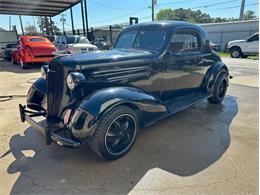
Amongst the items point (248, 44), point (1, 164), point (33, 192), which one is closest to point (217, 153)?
point (33, 192)

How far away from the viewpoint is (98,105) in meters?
2.50

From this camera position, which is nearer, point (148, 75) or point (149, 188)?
point (149, 188)

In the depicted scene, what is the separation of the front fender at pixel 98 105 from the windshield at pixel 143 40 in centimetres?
115

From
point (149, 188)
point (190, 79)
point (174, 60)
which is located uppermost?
point (174, 60)

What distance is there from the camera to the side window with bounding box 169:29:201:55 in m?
3.71

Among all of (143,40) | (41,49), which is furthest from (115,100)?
(41,49)

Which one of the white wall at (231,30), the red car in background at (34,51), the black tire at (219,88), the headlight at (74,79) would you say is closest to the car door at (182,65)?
the black tire at (219,88)

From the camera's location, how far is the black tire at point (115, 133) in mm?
2550

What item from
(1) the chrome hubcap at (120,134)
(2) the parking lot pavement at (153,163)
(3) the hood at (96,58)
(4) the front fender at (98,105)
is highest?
(3) the hood at (96,58)

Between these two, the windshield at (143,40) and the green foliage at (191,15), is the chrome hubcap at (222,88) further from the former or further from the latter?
the green foliage at (191,15)

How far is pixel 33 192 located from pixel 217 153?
2.41 meters

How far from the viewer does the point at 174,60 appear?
12.2ft

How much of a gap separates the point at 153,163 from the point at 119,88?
1101 mm

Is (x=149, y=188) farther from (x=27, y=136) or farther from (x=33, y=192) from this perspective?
(x=27, y=136)
